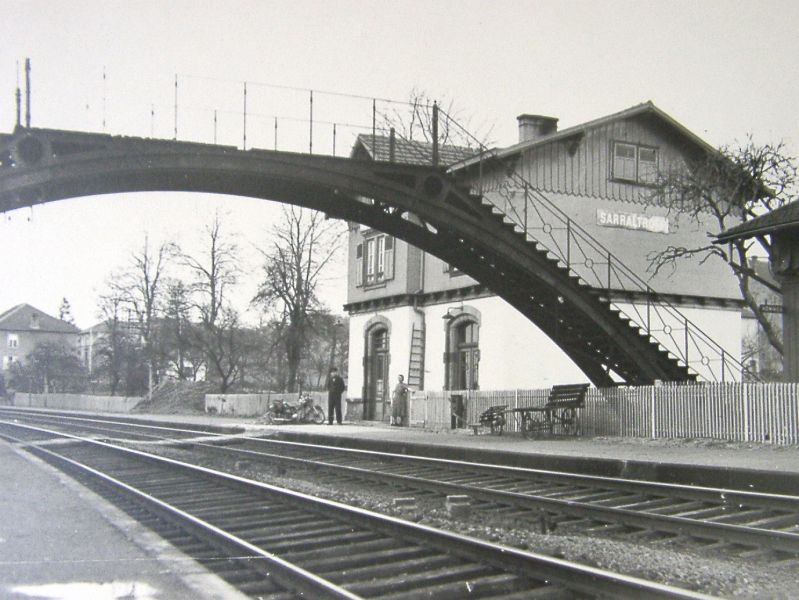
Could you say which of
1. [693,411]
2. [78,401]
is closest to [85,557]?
[693,411]

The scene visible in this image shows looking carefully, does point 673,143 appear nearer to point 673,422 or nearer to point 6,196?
point 673,422

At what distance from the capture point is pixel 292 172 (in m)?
19.5

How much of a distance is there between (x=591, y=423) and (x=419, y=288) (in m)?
11.9

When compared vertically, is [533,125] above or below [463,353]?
above

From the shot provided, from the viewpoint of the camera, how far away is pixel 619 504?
10562 mm

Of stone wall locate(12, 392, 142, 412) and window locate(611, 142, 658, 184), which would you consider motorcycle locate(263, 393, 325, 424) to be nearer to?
window locate(611, 142, 658, 184)

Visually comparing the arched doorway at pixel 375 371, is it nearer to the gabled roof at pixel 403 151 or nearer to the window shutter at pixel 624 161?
the gabled roof at pixel 403 151

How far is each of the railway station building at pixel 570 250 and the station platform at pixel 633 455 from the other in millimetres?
5624

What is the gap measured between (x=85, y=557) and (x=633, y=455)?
10036 mm

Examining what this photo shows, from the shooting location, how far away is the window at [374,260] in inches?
1350

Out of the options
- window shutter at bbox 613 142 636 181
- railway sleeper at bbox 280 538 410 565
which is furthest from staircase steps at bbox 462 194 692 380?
railway sleeper at bbox 280 538 410 565

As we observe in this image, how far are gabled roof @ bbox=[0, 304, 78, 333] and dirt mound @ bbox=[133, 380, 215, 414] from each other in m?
47.2

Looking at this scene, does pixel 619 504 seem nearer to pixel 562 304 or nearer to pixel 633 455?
pixel 633 455

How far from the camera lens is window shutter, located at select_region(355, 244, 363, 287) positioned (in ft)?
121
